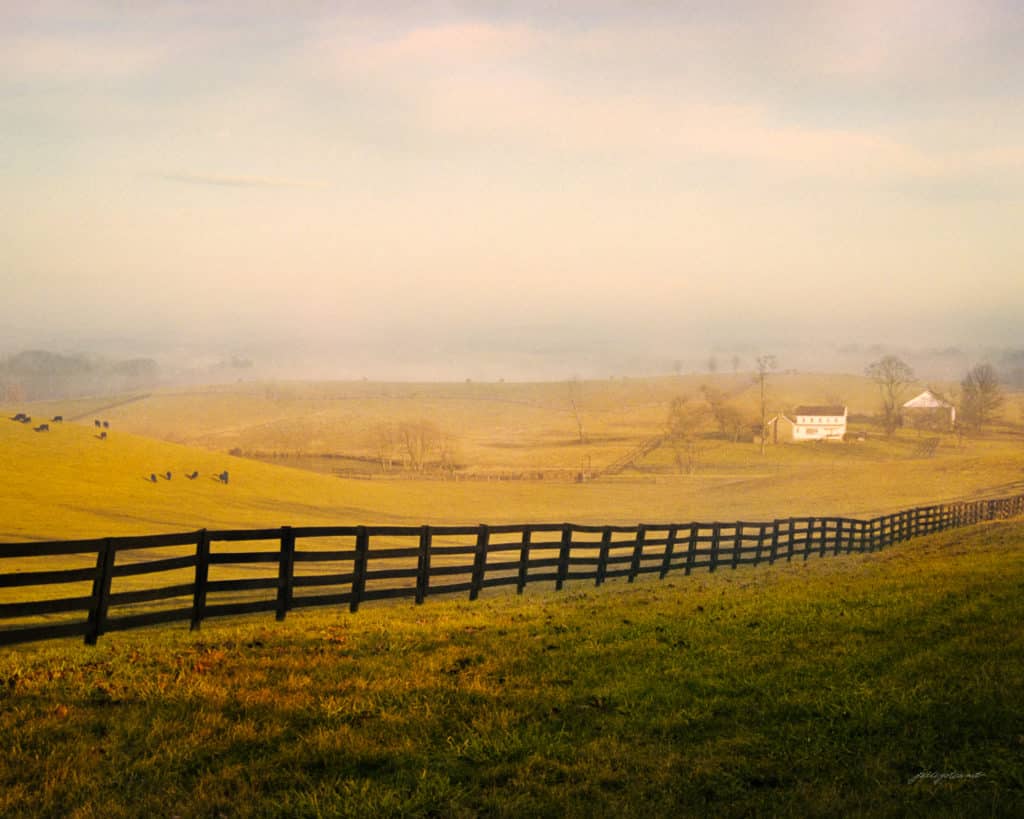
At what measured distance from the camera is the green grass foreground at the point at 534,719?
268 inches

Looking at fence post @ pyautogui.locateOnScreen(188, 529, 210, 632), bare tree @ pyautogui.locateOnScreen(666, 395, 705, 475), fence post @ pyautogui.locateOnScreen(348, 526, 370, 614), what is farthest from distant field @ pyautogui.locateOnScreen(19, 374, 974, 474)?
fence post @ pyautogui.locateOnScreen(188, 529, 210, 632)

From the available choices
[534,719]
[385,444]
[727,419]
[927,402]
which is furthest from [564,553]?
[927,402]

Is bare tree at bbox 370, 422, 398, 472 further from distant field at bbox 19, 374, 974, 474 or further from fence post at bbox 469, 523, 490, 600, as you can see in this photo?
fence post at bbox 469, 523, 490, 600

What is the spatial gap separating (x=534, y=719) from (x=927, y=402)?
157203 millimetres

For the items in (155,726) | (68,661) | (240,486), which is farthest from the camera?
(240,486)

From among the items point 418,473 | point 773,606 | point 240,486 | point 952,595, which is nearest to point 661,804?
point 773,606

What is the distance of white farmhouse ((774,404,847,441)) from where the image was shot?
137 m

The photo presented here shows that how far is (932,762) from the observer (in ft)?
24.7

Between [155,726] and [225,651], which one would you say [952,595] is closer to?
[225,651]

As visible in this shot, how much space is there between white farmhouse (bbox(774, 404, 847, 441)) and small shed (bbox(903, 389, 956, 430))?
33.5ft

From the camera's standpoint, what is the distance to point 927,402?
152 meters

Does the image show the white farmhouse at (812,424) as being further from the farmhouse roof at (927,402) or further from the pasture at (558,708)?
the pasture at (558,708)

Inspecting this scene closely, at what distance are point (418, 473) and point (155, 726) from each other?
109 metres

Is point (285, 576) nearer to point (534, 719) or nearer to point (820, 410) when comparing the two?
point (534, 719)
